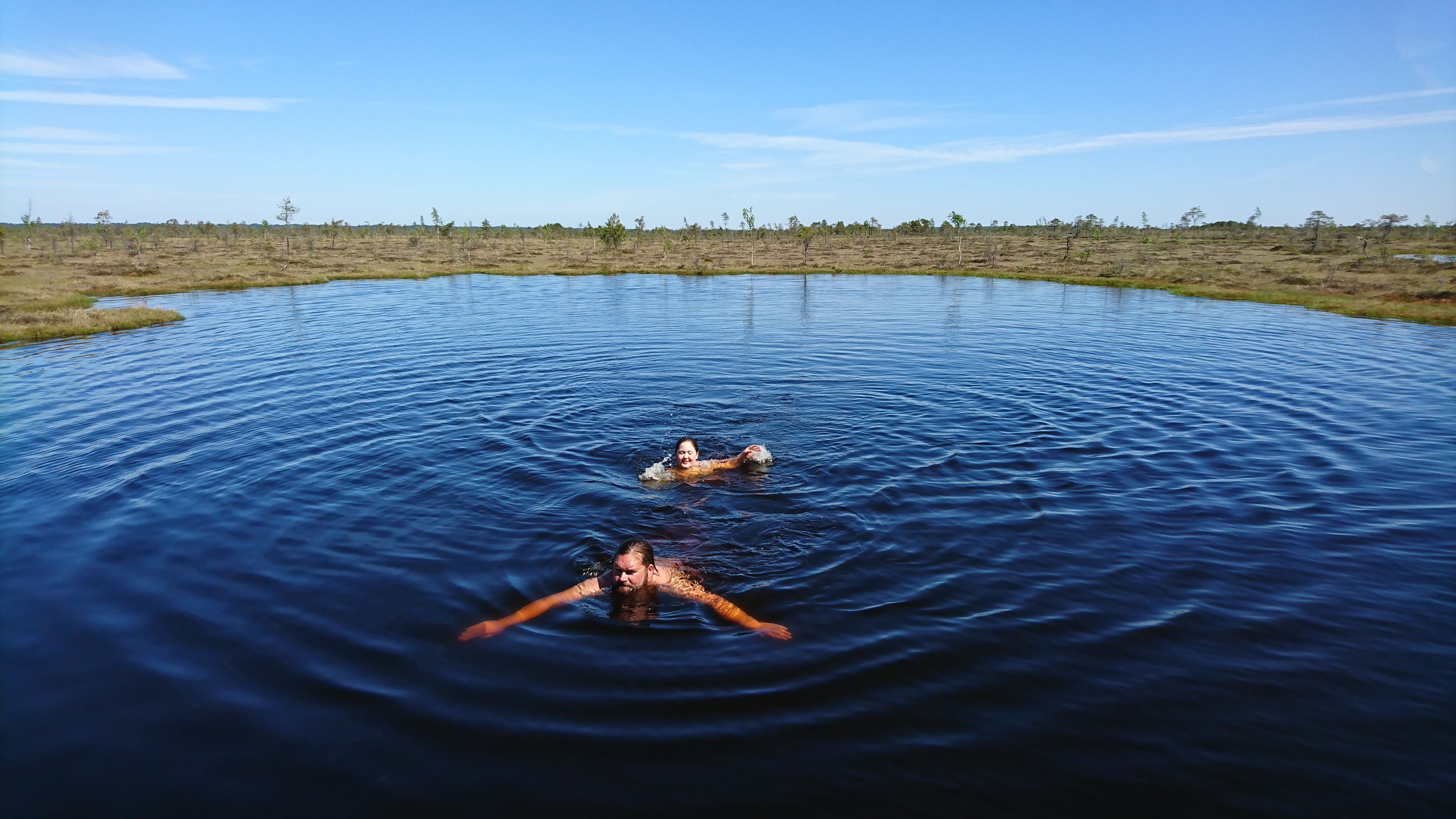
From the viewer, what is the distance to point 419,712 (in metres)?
5.99

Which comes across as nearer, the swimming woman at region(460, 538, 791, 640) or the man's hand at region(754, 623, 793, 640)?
the man's hand at region(754, 623, 793, 640)

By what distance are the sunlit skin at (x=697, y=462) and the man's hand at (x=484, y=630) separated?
4125 millimetres

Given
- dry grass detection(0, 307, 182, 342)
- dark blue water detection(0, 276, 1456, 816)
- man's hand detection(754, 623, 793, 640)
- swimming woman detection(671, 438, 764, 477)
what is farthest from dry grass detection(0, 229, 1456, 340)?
man's hand detection(754, 623, 793, 640)

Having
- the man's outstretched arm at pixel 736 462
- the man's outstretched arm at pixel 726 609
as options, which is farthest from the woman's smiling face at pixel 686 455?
the man's outstretched arm at pixel 726 609

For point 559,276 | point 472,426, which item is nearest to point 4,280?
point 559,276

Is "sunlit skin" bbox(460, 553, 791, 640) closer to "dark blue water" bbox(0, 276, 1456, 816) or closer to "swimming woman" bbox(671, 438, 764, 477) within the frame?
"dark blue water" bbox(0, 276, 1456, 816)

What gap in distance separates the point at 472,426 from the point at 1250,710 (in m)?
13.3

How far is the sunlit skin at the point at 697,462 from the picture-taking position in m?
10.7

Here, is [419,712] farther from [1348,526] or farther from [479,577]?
[1348,526]

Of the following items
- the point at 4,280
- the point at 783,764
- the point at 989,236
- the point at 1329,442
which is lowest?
the point at 783,764

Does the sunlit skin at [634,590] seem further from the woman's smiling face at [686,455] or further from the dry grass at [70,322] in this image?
the dry grass at [70,322]

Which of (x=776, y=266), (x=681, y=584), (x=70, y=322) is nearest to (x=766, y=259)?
(x=776, y=266)

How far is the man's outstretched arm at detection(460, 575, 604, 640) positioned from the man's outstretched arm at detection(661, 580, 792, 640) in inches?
32.8

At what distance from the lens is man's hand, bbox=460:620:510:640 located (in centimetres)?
711
